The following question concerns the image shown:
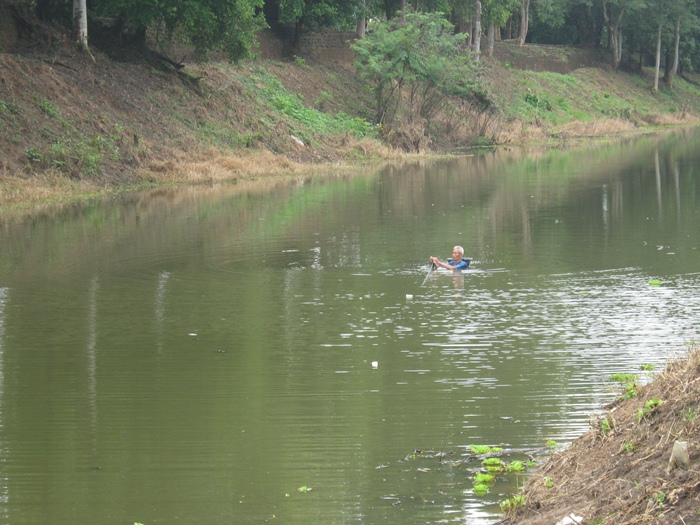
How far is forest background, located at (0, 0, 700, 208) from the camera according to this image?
35.1 meters

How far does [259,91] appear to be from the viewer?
4988cm

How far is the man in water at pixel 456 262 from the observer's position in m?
18.8

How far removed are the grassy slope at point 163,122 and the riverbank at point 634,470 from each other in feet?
80.5

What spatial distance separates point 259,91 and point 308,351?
37.9 metres

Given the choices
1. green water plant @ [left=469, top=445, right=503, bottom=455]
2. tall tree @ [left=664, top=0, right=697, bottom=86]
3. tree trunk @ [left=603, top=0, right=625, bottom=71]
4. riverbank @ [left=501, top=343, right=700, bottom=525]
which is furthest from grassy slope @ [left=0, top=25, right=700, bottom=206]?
tall tree @ [left=664, top=0, right=697, bottom=86]

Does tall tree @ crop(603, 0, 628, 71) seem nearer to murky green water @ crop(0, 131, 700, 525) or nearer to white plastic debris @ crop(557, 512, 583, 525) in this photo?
murky green water @ crop(0, 131, 700, 525)

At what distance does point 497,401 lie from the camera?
420 inches

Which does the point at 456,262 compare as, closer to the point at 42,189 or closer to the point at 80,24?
the point at 42,189

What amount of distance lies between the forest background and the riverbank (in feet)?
79.5

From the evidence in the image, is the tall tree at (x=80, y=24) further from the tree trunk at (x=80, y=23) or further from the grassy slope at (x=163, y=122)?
the grassy slope at (x=163, y=122)

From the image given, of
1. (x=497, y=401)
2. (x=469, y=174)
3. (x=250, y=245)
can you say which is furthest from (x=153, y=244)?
(x=469, y=174)

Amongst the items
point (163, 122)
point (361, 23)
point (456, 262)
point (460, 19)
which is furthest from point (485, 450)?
point (460, 19)

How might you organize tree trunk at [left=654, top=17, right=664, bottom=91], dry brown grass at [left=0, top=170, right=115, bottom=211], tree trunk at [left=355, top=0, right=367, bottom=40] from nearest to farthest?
1. dry brown grass at [left=0, top=170, right=115, bottom=211]
2. tree trunk at [left=355, top=0, right=367, bottom=40]
3. tree trunk at [left=654, top=17, right=664, bottom=91]

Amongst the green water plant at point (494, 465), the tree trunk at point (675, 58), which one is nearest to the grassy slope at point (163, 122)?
the green water plant at point (494, 465)
